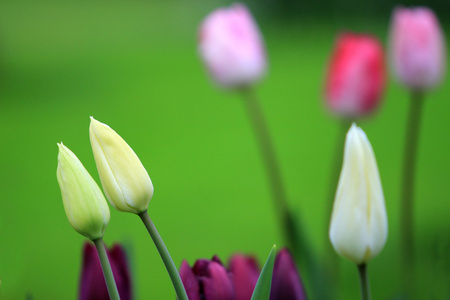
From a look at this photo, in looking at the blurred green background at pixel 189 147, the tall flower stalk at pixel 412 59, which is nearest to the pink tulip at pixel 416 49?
the tall flower stalk at pixel 412 59

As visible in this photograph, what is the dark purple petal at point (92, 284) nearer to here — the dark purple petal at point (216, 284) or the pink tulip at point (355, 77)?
the dark purple petal at point (216, 284)

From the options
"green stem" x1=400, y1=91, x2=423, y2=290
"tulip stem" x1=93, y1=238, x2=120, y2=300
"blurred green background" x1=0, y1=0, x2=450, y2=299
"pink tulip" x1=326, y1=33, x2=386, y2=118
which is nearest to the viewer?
"tulip stem" x1=93, y1=238, x2=120, y2=300

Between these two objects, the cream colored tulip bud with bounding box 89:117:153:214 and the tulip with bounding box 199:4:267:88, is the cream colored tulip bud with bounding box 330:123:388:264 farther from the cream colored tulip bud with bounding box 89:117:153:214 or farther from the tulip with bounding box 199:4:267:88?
the tulip with bounding box 199:4:267:88

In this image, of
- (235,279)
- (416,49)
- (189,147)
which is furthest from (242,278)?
(189,147)

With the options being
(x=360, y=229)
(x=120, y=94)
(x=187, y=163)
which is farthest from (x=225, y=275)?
(x=120, y=94)

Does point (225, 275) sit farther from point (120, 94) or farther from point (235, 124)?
point (120, 94)

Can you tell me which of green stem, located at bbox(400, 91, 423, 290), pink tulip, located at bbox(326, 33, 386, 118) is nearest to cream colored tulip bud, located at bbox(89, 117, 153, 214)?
green stem, located at bbox(400, 91, 423, 290)

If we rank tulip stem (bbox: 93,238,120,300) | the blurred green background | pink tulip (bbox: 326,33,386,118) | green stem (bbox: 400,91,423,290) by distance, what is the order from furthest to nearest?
the blurred green background → pink tulip (bbox: 326,33,386,118) → green stem (bbox: 400,91,423,290) → tulip stem (bbox: 93,238,120,300)
